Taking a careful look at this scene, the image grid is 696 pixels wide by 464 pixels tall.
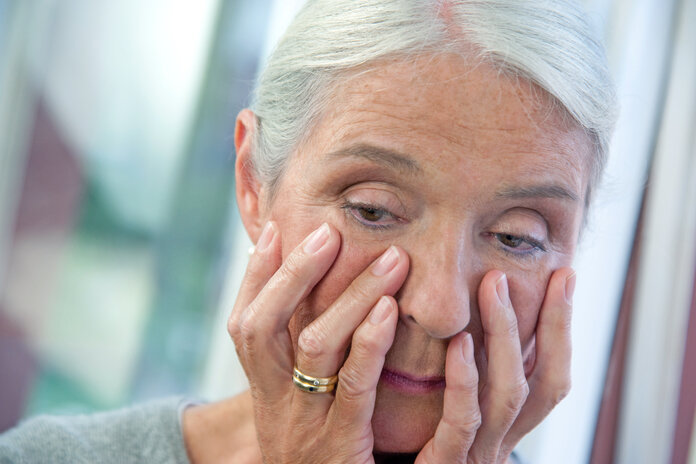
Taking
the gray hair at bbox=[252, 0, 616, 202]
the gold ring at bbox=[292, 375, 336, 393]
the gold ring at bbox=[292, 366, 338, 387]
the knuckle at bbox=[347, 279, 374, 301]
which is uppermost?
the gray hair at bbox=[252, 0, 616, 202]

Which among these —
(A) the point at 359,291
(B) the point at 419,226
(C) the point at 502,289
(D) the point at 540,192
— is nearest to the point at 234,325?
(A) the point at 359,291

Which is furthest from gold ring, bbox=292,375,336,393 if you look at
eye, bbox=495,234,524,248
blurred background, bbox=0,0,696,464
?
blurred background, bbox=0,0,696,464

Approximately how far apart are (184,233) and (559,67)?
2686mm

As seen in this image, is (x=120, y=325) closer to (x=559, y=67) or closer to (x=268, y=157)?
(x=268, y=157)

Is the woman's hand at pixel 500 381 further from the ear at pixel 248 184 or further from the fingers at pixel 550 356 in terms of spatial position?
the ear at pixel 248 184

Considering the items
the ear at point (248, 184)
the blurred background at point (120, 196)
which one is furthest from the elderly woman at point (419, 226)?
the blurred background at point (120, 196)

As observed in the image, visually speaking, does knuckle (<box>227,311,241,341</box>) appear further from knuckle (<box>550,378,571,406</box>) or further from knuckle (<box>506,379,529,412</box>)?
knuckle (<box>550,378,571,406</box>)

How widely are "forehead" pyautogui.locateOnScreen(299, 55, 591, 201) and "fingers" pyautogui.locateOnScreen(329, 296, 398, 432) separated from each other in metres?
0.27

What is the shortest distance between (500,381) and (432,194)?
39cm

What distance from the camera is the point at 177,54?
347 centimetres

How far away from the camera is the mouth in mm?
1276

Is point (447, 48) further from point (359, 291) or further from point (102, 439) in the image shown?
point (102, 439)

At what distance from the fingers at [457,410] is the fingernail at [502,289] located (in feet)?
0.30

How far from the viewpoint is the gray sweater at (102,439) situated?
1.43 meters
